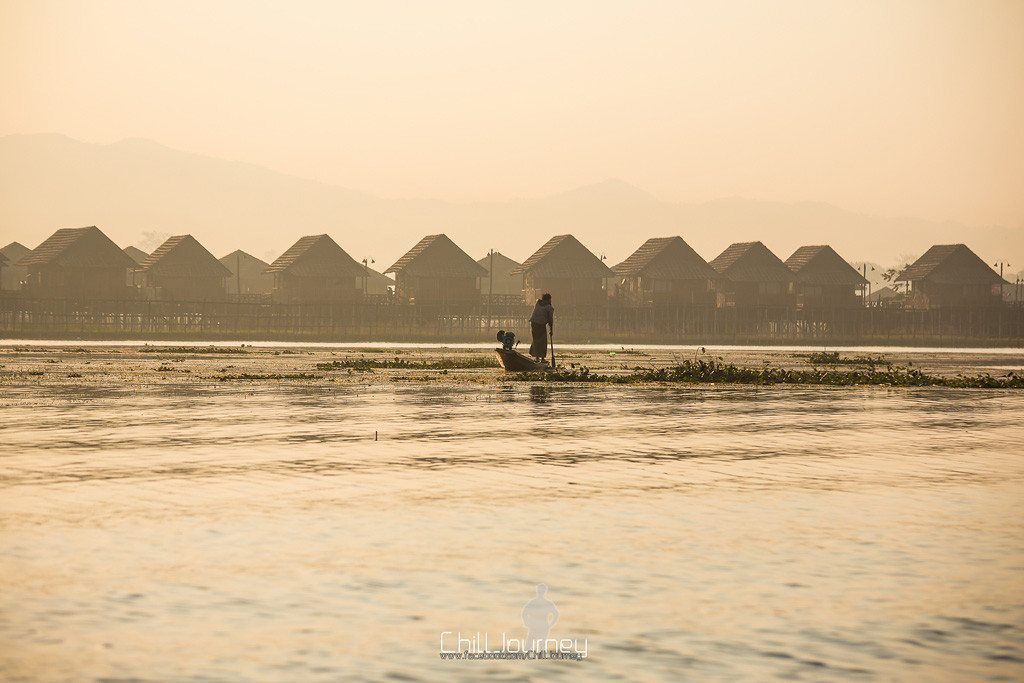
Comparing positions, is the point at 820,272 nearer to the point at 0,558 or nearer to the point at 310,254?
the point at 310,254

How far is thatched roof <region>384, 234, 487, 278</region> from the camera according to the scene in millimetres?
92375

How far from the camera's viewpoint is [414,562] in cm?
720

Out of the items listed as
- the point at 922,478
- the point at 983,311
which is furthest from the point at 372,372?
the point at 983,311

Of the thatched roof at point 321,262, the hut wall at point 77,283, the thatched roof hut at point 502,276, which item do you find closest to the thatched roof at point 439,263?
the thatched roof at point 321,262

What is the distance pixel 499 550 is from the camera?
7.61 metres

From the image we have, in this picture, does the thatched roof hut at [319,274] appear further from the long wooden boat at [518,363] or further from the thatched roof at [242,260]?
the long wooden boat at [518,363]

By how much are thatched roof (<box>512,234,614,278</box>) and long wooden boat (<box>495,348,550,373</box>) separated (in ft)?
219

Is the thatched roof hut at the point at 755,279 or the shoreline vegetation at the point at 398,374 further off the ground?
the thatched roof hut at the point at 755,279

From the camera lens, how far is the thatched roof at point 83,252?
8850 cm

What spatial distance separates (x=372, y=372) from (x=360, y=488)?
1891 cm

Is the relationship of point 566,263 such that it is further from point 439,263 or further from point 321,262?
point 321,262

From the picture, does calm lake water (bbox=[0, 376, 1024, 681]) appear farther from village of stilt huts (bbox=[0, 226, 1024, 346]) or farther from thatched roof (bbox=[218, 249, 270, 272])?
thatched roof (bbox=[218, 249, 270, 272])

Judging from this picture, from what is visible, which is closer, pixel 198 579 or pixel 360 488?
pixel 198 579

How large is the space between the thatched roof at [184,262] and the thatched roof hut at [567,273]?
2166 cm
